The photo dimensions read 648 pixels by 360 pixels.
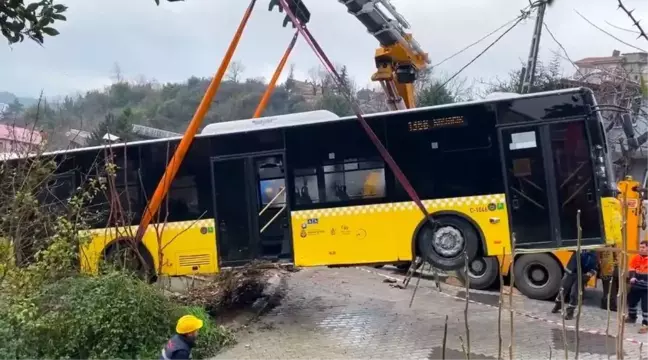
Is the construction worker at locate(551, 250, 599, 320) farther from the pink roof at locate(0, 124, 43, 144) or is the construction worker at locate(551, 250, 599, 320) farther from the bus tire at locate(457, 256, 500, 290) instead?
the pink roof at locate(0, 124, 43, 144)

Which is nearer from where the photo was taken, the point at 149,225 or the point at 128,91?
the point at 149,225

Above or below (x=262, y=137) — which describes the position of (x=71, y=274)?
below

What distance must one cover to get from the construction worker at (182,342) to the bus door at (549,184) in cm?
535

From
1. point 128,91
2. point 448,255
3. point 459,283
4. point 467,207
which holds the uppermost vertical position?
point 128,91

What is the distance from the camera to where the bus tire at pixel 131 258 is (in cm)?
1070

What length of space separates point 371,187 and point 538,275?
3806 millimetres

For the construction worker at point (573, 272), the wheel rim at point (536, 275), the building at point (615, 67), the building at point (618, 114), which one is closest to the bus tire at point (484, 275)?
the wheel rim at point (536, 275)

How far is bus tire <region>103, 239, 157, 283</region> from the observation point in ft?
35.1

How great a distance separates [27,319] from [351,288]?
6.95m

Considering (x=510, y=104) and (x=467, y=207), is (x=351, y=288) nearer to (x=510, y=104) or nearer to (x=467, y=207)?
(x=467, y=207)

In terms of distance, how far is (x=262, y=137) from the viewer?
11.3 meters

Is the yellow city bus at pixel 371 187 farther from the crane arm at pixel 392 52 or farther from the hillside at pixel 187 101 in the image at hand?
the hillside at pixel 187 101

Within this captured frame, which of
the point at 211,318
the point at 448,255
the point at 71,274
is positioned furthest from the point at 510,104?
the point at 71,274

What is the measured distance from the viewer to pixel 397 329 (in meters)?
10.6
